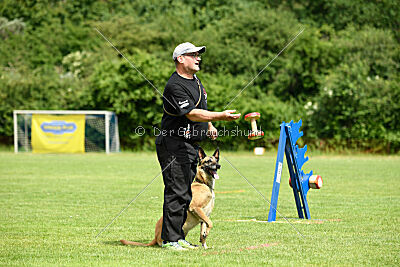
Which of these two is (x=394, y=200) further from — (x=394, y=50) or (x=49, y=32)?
(x=49, y=32)

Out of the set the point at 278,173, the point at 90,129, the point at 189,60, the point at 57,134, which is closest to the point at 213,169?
the point at 189,60

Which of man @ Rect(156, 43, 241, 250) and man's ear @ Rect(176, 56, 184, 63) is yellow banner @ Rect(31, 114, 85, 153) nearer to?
man @ Rect(156, 43, 241, 250)

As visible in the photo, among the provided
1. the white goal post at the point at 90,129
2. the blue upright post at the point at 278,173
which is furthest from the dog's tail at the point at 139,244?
the white goal post at the point at 90,129

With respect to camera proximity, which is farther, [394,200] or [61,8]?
[61,8]

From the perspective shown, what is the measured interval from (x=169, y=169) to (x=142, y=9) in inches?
1815

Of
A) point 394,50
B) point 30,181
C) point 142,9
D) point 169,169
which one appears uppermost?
point 142,9

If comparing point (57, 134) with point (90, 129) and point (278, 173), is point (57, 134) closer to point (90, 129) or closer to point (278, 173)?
point (90, 129)

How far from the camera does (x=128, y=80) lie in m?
32.1

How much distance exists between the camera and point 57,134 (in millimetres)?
31000

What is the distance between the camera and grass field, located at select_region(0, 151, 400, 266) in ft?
21.1

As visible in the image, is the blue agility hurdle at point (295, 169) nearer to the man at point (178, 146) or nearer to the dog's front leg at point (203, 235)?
the dog's front leg at point (203, 235)

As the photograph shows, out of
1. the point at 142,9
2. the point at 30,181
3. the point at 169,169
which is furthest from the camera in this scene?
the point at 142,9

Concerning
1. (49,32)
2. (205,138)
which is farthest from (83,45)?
(205,138)

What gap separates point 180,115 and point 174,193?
97cm
